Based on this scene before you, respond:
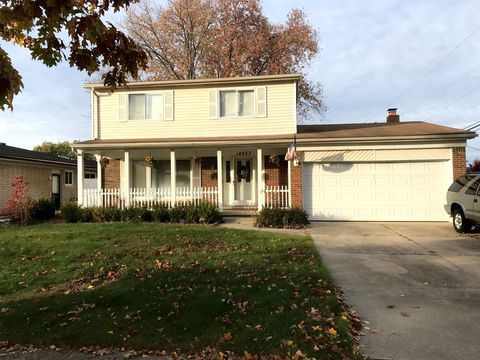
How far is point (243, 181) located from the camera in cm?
1747

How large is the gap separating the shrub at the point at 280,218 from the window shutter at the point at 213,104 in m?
4.98

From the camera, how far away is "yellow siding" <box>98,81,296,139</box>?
16.1 metres

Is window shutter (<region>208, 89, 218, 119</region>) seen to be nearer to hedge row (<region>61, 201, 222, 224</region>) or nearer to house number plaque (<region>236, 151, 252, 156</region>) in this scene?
house number plaque (<region>236, 151, 252, 156</region>)

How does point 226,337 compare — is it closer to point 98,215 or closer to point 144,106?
point 98,215

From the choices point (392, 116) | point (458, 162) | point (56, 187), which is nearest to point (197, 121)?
point (392, 116)

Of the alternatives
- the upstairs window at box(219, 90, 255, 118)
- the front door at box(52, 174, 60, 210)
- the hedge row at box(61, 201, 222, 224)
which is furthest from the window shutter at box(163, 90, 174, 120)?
the front door at box(52, 174, 60, 210)

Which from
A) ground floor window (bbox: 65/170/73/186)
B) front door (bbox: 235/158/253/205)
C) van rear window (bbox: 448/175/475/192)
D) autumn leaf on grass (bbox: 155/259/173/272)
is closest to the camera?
autumn leaf on grass (bbox: 155/259/173/272)

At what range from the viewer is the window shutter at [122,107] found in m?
16.7

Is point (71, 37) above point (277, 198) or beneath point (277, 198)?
above

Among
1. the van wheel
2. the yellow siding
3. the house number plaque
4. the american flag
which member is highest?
the yellow siding

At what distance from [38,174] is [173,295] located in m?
19.4

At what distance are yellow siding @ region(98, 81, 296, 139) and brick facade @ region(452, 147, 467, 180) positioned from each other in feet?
18.4

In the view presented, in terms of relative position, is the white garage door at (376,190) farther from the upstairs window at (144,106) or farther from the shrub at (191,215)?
the upstairs window at (144,106)

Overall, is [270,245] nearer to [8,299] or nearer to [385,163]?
[8,299]
